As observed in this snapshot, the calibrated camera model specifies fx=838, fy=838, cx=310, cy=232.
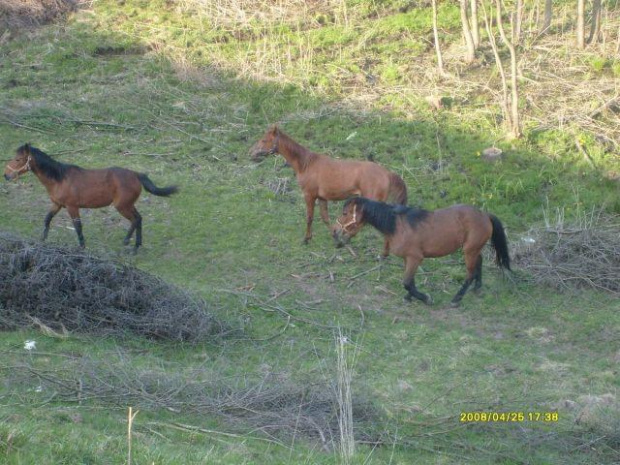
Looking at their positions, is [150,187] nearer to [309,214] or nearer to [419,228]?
[309,214]

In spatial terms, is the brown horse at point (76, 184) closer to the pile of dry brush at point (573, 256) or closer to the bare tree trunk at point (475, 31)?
the pile of dry brush at point (573, 256)

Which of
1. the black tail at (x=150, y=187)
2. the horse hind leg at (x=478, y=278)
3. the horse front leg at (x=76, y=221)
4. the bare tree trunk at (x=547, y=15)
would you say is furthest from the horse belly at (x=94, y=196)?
the bare tree trunk at (x=547, y=15)

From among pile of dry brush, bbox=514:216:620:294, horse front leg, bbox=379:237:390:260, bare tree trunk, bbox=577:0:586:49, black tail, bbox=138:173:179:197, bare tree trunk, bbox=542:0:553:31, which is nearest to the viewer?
pile of dry brush, bbox=514:216:620:294

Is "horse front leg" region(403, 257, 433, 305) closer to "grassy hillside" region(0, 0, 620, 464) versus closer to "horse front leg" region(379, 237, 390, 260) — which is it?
"grassy hillside" region(0, 0, 620, 464)

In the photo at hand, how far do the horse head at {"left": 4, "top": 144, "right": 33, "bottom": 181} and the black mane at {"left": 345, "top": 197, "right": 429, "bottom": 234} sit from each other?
457 cm

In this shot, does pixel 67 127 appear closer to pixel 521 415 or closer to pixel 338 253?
pixel 338 253

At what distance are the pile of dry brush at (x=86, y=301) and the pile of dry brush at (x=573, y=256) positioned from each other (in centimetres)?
451

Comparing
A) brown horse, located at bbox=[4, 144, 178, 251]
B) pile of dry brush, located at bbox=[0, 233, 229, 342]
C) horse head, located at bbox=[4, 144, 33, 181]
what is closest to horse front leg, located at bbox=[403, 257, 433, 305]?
pile of dry brush, located at bbox=[0, 233, 229, 342]

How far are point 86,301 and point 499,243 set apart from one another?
5.14 meters

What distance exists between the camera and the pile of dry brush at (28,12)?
60.5 feet

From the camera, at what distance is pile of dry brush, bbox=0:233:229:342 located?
29.2 ft

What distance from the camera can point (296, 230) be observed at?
1278cm

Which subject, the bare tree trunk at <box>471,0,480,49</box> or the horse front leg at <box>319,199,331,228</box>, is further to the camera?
the bare tree trunk at <box>471,0,480,49</box>

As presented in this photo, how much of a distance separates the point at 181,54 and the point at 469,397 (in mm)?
11612
